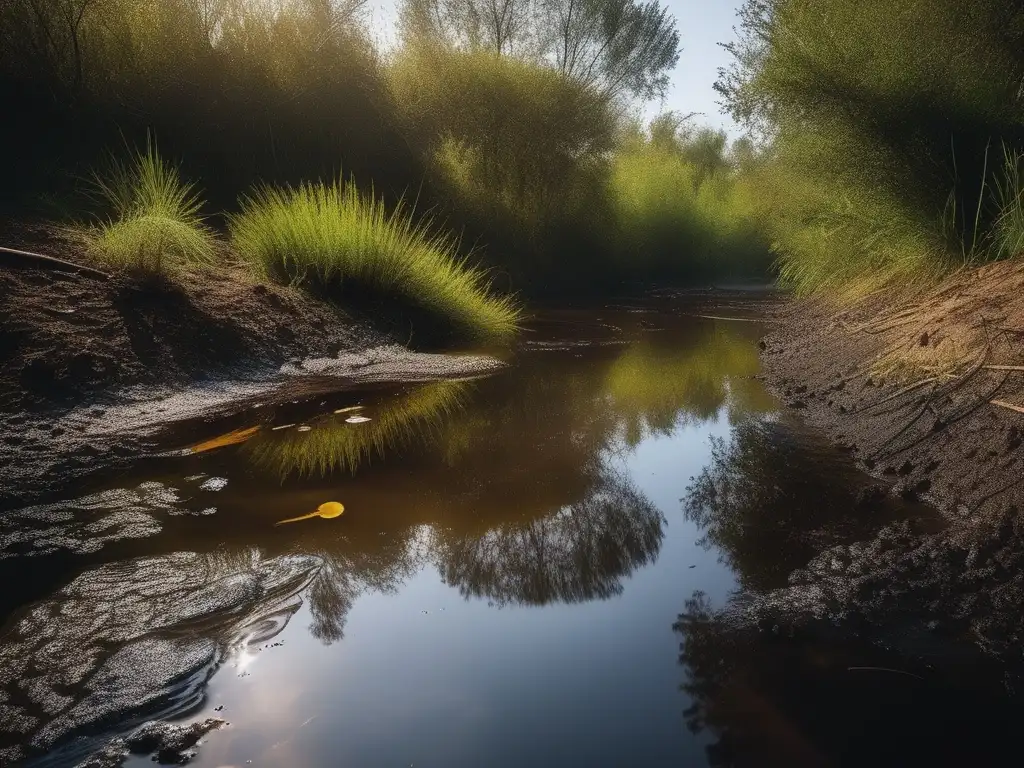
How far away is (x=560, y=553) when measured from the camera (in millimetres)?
2609

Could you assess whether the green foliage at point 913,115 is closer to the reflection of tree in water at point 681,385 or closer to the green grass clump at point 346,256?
the reflection of tree in water at point 681,385

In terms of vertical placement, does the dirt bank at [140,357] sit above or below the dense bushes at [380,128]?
below

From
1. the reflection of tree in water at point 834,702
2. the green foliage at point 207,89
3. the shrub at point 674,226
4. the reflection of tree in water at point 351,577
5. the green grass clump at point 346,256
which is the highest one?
the green foliage at point 207,89

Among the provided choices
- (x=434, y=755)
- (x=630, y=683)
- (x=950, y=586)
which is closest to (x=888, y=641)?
(x=950, y=586)

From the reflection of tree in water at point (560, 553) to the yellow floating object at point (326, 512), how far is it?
1.46ft

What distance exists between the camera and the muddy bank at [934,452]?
2053 millimetres

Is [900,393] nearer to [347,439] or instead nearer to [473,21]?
[347,439]

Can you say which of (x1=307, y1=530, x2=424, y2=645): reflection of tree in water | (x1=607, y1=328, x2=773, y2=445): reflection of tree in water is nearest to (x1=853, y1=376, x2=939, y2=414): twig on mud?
(x1=607, y1=328, x2=773, y2=445): reflection of tree in water

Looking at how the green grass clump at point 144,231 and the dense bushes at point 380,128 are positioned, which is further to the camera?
the dense bushes at point 380,128

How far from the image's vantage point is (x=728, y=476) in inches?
132

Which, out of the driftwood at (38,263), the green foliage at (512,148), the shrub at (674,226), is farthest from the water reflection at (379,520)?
the shrub at (674,226)

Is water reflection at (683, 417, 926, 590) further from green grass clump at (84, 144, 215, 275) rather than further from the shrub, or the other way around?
the shrub

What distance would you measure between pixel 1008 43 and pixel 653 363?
12.5ft

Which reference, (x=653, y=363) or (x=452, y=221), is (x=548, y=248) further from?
(x=653, y=363)
